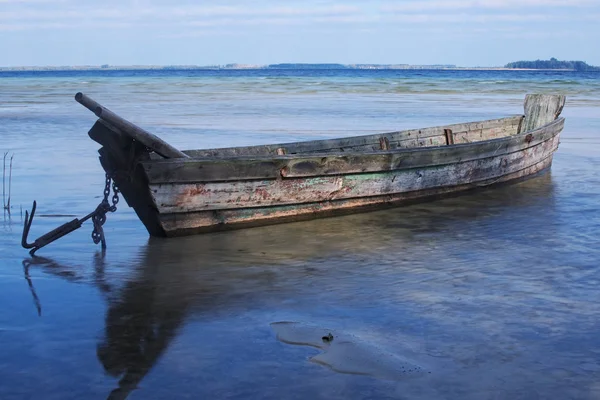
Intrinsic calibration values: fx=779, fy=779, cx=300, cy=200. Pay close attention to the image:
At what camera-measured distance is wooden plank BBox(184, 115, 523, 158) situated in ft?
31.9

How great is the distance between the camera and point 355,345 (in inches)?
196

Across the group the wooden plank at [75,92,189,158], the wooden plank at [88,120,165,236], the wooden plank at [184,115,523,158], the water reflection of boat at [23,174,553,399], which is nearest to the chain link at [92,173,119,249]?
the wooden plank at [88,120,165,236]

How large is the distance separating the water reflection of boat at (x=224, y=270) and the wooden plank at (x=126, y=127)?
995 millimetres

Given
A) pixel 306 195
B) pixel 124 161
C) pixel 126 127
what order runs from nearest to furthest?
pixel 126 127 < pixel 124 161 < pixel 306 195

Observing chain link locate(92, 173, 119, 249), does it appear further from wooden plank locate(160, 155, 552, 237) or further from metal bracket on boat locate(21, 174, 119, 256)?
wooden plank locate(160, 155, 552, 237)

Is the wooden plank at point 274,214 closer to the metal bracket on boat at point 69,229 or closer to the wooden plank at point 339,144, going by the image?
the metal bracket on boat at point 69,229

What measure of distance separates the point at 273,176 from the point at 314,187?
0.64m

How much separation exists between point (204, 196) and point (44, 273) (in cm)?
188

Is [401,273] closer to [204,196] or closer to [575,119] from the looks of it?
[204,196]

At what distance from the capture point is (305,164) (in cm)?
864

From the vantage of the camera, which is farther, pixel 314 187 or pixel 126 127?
pixel 314 187

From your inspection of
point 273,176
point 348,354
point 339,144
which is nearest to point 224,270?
point 273,176

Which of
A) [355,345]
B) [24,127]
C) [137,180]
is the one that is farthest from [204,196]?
[24,127]

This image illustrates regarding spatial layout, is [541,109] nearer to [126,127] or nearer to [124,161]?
[124,161]
